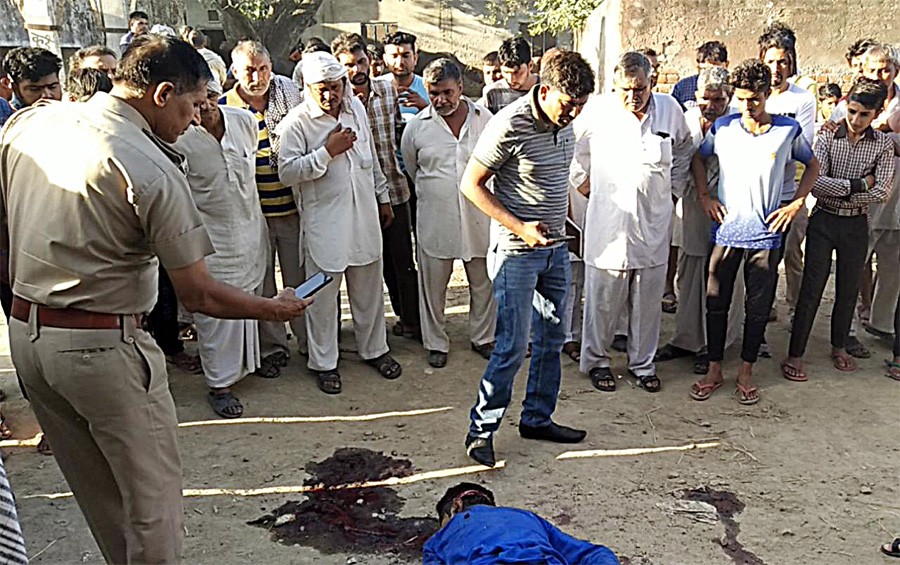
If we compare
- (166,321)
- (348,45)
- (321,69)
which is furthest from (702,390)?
(166,321)

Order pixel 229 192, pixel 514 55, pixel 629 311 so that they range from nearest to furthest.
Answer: pixel 229 192
pixel 629 311
pixel 514 55

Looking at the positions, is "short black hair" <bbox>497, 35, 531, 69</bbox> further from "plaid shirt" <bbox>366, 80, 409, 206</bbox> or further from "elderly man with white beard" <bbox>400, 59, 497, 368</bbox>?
"plaid shirt" <bbox>366, 80, 409, 206</bbox>

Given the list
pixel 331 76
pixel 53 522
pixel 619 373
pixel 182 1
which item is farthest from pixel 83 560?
pixel 182 1

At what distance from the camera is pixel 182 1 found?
15477 millimetres

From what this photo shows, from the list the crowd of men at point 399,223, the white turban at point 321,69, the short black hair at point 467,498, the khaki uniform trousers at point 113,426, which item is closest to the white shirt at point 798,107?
the crowd of men at point 399,223

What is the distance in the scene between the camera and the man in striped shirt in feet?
15.1

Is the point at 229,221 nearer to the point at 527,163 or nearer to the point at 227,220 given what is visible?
the point at 227,220

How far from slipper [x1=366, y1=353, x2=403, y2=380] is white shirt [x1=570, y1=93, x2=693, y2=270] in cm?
134

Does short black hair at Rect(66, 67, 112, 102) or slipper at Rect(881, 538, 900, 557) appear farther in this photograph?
short black hair at Rect(66, 67, 112, 102)

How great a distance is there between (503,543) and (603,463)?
5.22ft

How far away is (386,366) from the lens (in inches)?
192

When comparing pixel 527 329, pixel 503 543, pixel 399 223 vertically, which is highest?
pixel 399 223

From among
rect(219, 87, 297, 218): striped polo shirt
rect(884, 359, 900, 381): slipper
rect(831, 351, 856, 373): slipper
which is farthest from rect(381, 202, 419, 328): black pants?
rect(884, 359, 900, 381): slipper

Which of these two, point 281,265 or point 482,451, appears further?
point 281,265
